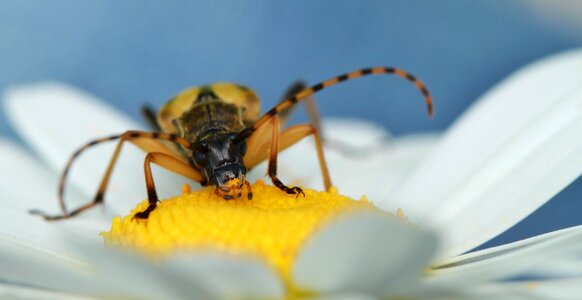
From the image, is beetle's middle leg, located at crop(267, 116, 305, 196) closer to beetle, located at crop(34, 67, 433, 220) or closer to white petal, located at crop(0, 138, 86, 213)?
beetle, located at crop(34, 67, 433, 220)

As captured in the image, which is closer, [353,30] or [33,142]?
[33,142]

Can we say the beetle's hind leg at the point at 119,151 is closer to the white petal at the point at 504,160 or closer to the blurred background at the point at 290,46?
the white petal at the point at 504,160

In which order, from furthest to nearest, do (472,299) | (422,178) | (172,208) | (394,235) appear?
(422,178) < (172,208) < (472,299) < (394,235)

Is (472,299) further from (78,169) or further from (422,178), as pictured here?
(78,169)

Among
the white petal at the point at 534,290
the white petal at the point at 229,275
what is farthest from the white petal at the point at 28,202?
the white petal at the point at 534,290

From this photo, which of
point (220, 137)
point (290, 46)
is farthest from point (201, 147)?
point (290, 46)

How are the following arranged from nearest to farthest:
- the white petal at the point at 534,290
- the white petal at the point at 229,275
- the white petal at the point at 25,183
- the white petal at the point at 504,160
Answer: the white petal at the point at 229,275
the white petal at the point at 534,290
the white petal at the point at 504,160
the white petal at the point at 25,183

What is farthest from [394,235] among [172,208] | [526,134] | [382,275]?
[526,134]
